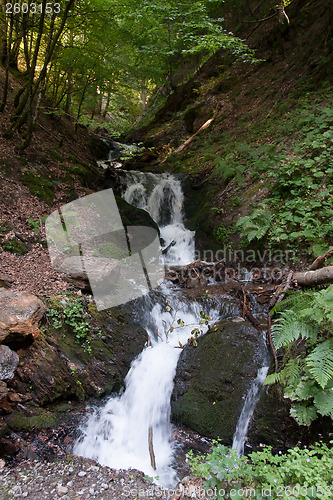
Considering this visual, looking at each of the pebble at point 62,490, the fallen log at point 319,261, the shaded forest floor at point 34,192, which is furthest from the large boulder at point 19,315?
the fallen log at point 319,261

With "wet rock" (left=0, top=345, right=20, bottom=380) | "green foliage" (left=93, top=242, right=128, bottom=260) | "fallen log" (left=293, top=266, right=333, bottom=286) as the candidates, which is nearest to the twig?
"wet rock" (left=0, top=345, right=20, bottom=380)

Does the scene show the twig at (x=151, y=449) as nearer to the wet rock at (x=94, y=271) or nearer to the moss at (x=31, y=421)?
the moss at (x=31, y=421)

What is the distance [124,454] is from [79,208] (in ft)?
19.1

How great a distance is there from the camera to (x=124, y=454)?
12.3 ft

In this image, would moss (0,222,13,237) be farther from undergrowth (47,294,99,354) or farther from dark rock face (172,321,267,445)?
dark rock face (172,321,267,445)

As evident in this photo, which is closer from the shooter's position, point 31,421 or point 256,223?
point 31,421

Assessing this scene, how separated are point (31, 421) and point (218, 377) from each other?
2.72m

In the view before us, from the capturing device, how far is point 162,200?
35.6 ft

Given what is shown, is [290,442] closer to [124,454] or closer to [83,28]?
[124,454]

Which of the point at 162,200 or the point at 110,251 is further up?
the point at 162,200

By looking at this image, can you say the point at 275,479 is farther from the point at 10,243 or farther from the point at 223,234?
the point at 223,234

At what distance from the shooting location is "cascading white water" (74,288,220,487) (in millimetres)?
3607

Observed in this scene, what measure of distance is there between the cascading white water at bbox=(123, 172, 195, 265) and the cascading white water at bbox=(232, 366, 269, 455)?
5.85m

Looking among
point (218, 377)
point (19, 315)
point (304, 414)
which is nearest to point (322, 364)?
point (304, 414)
